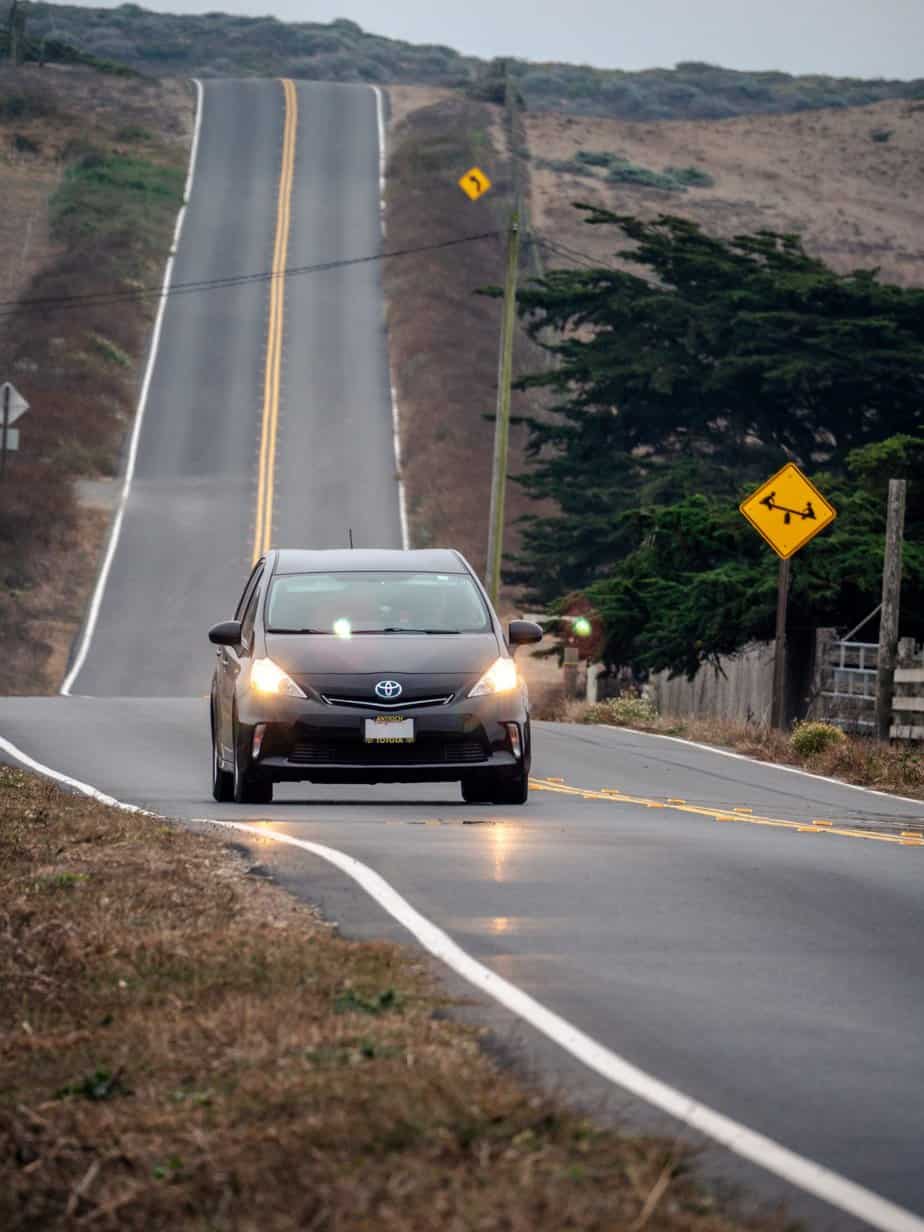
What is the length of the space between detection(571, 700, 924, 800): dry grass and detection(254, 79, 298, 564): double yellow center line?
15822mm

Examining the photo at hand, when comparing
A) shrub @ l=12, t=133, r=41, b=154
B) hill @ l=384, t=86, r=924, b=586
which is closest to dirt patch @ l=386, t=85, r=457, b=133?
hill @ l=384, t=86, r=924, b=586

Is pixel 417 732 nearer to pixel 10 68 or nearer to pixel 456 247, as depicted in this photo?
pixel 456 247

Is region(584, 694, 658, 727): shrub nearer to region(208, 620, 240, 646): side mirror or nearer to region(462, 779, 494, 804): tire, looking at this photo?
region(462, 779, 494, 804): tire

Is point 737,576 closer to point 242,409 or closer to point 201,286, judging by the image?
point 242,409

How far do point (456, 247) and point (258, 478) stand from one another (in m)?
24.7

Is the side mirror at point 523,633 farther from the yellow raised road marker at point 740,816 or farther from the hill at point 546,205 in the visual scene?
the hill at point 546,205

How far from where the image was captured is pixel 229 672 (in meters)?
18.9

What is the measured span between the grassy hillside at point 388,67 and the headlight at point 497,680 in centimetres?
12830

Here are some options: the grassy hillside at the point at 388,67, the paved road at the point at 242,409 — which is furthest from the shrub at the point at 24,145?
the grassy hillside at the point at 388,67

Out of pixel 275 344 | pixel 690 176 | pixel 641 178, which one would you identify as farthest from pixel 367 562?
pixel 690 176

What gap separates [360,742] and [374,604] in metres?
1.38

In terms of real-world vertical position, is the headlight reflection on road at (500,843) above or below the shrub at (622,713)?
below

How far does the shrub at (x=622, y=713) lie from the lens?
113 ft

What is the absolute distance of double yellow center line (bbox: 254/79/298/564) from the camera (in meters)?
59.3
